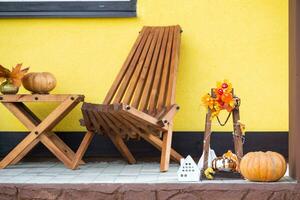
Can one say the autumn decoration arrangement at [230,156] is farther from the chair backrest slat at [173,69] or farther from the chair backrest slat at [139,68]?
the chair backrest slat at [139,68]

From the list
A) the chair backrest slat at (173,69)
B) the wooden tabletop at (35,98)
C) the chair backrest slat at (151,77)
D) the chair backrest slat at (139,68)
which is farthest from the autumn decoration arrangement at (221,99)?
the wooden tabletop at (35,98)

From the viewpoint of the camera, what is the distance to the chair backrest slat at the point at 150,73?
13.9 ft

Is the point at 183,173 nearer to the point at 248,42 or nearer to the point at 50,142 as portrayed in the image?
the point at 50,142

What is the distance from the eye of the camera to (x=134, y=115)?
145 inches

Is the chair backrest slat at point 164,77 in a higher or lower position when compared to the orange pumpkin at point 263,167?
higher

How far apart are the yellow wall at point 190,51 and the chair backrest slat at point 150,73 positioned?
0.68ft

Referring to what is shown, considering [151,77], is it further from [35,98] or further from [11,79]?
[11,79]

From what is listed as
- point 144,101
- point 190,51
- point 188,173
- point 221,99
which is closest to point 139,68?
point 144,101

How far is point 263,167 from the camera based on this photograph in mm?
3373

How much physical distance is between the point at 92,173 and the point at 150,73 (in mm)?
1041

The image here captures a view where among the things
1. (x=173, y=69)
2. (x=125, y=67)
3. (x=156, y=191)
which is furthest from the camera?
(x=125, y=67)

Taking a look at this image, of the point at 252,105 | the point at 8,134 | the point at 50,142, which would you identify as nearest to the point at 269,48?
the point at 252,105

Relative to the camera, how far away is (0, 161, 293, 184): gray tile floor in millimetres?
3504

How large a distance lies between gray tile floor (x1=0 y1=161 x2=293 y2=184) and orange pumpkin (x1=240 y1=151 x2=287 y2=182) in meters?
0.08
